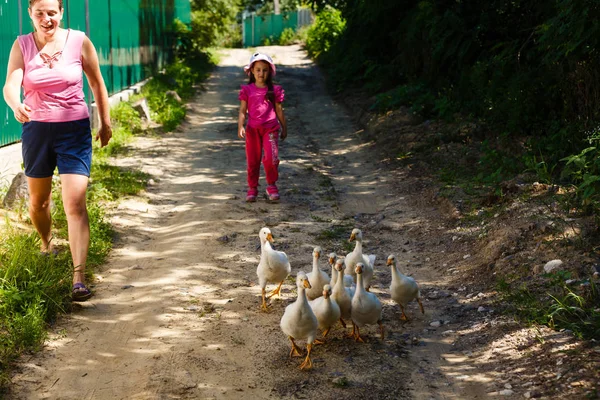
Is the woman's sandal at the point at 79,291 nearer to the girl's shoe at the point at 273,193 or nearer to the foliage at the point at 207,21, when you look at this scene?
the girl's shoe at the point at 273,193

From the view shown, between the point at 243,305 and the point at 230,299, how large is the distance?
0.54ft

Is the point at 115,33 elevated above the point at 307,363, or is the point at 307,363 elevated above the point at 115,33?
the point at 115,33

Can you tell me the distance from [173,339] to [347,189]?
4.69 metres

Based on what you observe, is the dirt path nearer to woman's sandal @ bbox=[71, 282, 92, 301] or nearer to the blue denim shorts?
woman's sandal @ bbox=[71, 282, 92, 301]

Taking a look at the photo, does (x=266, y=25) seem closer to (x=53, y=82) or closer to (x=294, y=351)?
(x=53, y=82)

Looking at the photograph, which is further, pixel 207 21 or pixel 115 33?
pixel 207 21

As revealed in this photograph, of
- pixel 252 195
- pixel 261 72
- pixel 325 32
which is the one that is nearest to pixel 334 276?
pixel 252 195

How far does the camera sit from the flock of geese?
4711 mm

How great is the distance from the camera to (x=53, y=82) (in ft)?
17.8

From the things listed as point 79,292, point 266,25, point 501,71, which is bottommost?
point 79,292

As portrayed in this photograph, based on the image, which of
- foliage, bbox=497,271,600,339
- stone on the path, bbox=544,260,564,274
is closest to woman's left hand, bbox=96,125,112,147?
foliage, bbox=497,271,600,339

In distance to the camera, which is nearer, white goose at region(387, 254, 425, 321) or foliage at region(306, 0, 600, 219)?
white goose at region(387, 254, 425, 321)

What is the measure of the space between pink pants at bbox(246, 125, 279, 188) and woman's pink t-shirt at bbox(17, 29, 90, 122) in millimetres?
3166

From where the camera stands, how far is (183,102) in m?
17.1
